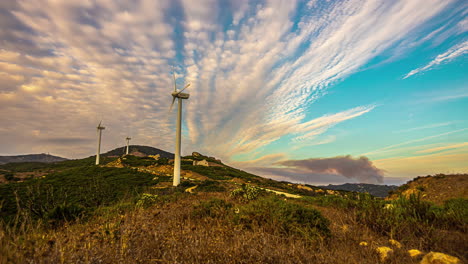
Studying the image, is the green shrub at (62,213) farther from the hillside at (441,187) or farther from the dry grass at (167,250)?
the hillside at (441,187)

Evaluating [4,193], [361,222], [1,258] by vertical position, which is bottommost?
[4,193]

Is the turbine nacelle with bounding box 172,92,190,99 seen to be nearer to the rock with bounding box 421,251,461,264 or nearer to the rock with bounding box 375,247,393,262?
the rock with bounding box 375,247,393,262

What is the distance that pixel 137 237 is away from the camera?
5.37 metres

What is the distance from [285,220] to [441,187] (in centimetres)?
3121

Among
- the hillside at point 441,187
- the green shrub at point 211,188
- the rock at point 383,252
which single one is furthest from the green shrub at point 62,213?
the hillside at point 441,187

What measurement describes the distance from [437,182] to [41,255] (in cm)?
3914

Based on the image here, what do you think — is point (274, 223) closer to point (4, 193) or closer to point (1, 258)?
point (1, 258)

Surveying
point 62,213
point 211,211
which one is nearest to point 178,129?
point 62,213

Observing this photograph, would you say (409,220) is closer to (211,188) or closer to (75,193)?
(211,188)

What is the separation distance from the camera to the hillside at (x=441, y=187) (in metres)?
23.9

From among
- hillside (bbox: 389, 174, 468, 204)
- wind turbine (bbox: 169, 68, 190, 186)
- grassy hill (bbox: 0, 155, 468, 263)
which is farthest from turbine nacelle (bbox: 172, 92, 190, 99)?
hillside (bbox: 389, 174, 468, 204)

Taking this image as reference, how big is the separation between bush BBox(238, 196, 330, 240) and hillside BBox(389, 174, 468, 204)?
71.3 ft

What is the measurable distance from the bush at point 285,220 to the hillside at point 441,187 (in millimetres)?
21718

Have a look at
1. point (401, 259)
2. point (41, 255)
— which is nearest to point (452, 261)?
point (401, 259)
